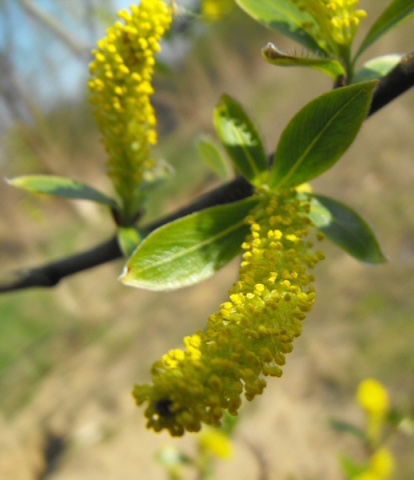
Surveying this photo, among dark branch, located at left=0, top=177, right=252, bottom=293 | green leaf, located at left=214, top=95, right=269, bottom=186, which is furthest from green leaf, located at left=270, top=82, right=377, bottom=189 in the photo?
dark branch, located at left=0, top=177, right=252, bottom=293

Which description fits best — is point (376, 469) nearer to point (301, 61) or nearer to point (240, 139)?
point (240, 139)

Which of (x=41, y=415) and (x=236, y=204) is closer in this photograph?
(x=236, y=204)

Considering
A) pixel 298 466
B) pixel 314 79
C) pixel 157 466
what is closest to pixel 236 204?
pixel 298 466

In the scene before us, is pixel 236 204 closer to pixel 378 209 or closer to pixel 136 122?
pixel 136 122

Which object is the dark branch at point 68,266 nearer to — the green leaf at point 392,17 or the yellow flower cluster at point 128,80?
the yellow flower cluster at point 128,80

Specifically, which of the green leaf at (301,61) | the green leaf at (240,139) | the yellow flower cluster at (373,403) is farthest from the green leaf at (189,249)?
the yellow flower cluster at (373,403)

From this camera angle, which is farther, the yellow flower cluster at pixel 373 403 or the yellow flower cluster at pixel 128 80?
the yellow flower cluster at pixel 373 403
